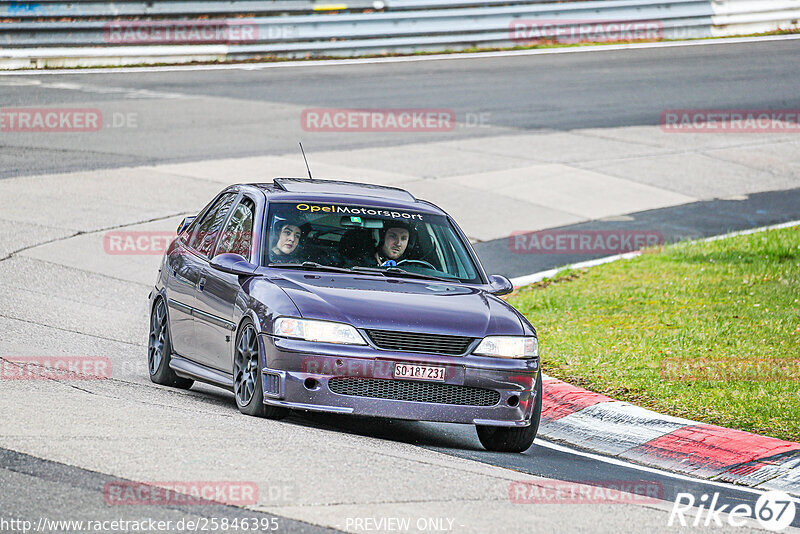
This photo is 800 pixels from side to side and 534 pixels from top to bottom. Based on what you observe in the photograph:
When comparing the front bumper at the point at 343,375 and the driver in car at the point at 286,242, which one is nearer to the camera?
the front bumper at the point at 343,375

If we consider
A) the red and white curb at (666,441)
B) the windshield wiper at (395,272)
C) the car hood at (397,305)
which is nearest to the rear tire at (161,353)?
the car hood at (397,305)

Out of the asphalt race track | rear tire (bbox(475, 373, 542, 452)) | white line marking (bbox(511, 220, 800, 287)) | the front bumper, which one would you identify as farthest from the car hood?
white line marking (bbox(511, 220, 800, 287))

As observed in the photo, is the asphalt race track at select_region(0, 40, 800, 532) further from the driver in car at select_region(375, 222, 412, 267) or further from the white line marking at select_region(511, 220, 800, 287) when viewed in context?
the driver in car at select_region(375, 222, 412, 267)

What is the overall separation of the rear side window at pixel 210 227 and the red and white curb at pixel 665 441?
2.78 m

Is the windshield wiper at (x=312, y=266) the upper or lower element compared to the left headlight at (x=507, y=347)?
upper

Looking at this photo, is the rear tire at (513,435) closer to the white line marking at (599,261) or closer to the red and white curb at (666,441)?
the red and white curb at (666,441)

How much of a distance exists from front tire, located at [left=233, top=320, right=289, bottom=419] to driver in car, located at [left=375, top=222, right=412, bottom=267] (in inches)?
46.1

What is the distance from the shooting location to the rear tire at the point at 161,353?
993cm

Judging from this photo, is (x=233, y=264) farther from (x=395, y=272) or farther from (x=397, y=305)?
(x=397, y=305)

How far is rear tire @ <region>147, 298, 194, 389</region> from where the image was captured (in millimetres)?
9930

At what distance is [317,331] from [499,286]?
1686 millimetres

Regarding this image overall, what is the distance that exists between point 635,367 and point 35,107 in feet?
51.3

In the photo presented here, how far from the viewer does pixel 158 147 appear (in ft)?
69.9

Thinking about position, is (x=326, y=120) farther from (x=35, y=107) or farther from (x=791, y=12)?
(x=791, y=12)
